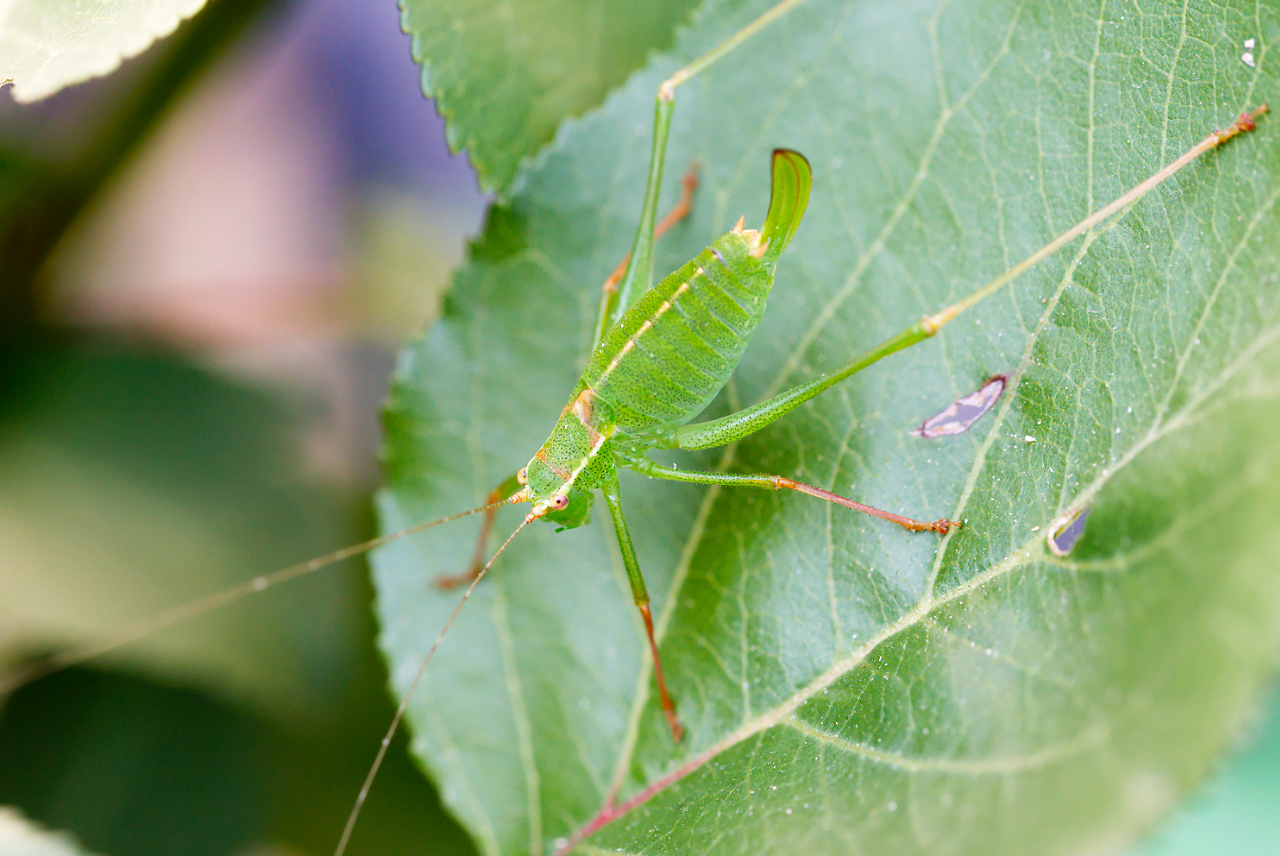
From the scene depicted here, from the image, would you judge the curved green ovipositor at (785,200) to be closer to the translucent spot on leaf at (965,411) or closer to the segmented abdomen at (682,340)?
the segmented abdomen at (682,340)

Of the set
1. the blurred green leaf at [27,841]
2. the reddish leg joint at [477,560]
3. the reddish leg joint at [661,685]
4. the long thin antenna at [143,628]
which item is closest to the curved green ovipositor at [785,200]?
the reddish leg joint at [661,685]

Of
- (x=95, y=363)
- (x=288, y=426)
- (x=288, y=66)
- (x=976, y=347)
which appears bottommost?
(x=976, y=347)

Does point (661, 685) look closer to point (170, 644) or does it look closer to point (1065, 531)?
point (1065, 531)

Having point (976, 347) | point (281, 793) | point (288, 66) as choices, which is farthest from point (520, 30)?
point (281, 793)

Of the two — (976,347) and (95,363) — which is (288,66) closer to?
(95,363)

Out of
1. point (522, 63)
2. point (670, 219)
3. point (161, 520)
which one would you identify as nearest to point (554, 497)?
point (670, 219)

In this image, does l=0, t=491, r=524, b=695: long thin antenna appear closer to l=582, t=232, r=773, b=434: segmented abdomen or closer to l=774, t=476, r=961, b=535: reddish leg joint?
l=582, t=232, r=773, b=434: segmented abdomen

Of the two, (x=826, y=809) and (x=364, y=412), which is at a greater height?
(x=364, y=412)

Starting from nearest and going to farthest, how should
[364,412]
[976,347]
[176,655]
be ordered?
1. [976,347]
2. [176,655]
3. [364,412]
